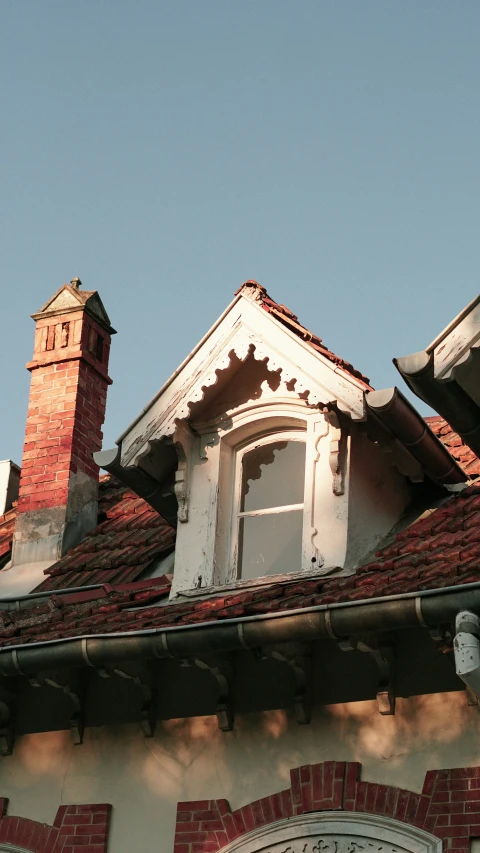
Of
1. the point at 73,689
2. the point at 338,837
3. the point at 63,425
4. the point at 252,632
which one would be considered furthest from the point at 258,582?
the point at 63,425

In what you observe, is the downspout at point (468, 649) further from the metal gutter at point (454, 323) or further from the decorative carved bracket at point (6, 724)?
Answer: the decorative carved bracket at point (6, 724)

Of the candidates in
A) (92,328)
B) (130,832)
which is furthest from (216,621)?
(92,328)

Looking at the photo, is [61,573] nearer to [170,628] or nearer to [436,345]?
[170,628]

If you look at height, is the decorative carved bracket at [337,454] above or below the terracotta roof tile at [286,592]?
above

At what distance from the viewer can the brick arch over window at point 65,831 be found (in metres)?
8.63

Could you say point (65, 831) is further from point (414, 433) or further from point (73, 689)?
point (414, 433)

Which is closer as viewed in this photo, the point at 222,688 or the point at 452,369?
the point at 222,688

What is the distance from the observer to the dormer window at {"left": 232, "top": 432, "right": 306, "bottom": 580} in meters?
9.61

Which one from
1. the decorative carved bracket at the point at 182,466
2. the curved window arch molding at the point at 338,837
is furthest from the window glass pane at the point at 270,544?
the curved window arch molding at the point at 338,837

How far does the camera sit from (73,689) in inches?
358

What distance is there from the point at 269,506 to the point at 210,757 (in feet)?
7.02

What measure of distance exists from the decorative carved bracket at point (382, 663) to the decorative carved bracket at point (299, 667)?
0.37 m

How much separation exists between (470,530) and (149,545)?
3168 millimetres

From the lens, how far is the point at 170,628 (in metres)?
8.23
